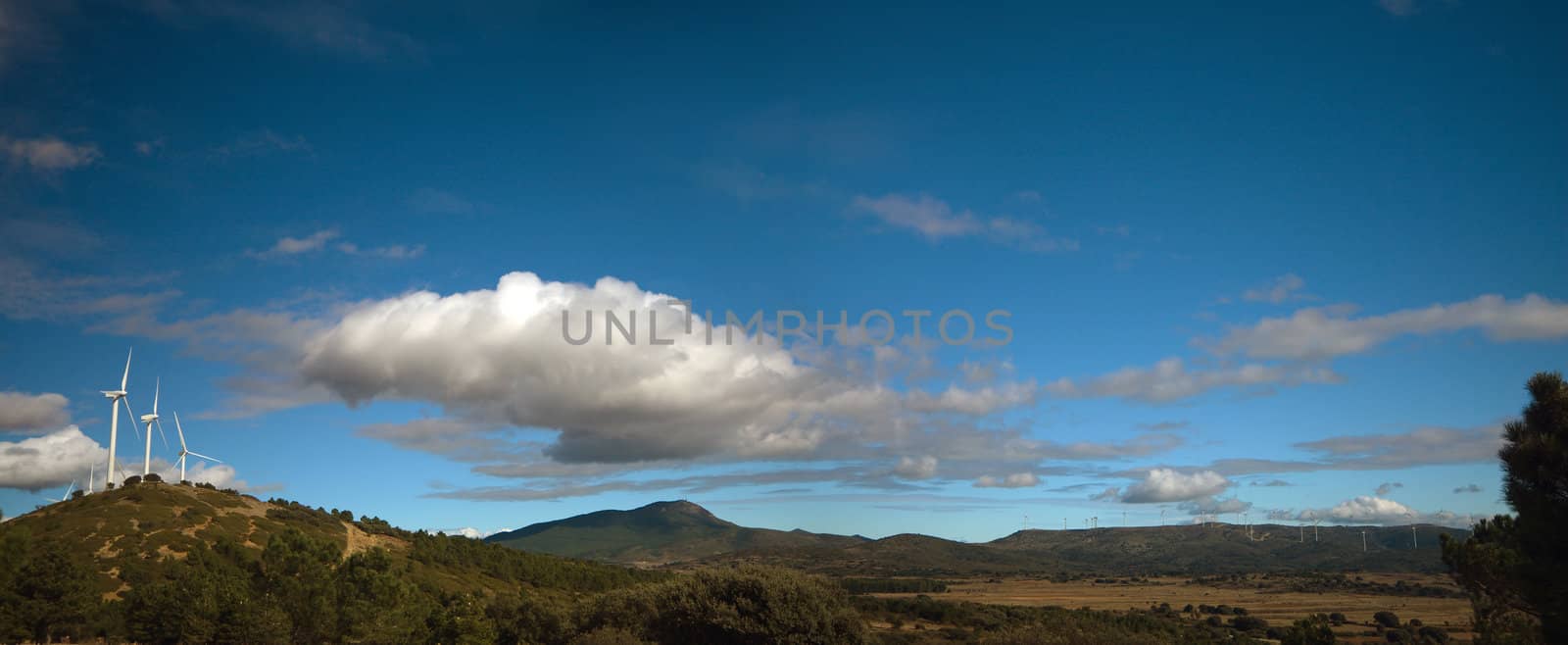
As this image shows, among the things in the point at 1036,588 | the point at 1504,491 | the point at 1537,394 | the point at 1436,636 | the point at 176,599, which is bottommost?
the point at 1036,588

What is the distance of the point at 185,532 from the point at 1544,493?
10144cm

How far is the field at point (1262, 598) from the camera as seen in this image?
375 feet

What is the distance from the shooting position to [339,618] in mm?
50875

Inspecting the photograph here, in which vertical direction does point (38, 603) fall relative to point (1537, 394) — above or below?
below

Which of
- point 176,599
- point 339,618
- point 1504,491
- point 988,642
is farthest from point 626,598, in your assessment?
point 1504,491

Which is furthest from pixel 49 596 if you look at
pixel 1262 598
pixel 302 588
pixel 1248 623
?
pixel 1262 598

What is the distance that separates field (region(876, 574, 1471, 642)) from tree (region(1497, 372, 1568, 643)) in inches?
3280

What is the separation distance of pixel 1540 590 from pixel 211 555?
77339mm

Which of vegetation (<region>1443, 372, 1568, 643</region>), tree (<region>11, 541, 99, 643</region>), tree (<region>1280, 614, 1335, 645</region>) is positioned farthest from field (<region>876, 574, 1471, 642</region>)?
tree (<region>11, 541, 99, 643</region>)

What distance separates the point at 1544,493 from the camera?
20.4m

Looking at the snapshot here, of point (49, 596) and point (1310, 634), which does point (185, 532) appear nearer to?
point (49, 596)

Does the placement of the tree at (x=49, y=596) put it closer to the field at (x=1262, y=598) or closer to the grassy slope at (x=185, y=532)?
the grassy slope at (x=185, y=532)

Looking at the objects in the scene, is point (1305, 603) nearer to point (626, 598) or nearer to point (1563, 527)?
point (626, 598)

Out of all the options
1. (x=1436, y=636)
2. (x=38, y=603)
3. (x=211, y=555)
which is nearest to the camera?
(x=38, y=603)
